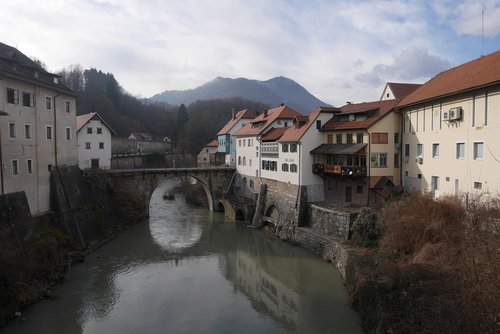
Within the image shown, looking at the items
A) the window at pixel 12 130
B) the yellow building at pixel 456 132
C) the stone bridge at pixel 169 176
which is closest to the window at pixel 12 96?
the window at pixel 12 130

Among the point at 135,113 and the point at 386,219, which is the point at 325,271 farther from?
the point at 135,113

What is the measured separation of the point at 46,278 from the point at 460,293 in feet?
61.9

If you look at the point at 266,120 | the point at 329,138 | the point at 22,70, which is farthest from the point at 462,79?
the point at 22,70

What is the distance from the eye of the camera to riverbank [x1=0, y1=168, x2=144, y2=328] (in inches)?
683

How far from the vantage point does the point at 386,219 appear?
2153 cm

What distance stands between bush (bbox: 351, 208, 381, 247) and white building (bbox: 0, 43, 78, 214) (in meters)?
20.1

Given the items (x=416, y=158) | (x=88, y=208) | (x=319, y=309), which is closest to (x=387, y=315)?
(x=319, y=309)

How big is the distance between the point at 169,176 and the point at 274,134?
1171 cm

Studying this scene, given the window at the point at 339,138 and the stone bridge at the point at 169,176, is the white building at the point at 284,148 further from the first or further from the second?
the stone bridge at the point at 169,176

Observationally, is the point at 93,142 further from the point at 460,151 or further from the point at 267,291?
the point at 460,151

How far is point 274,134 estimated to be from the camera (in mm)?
38531

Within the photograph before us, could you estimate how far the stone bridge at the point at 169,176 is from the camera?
3838cm

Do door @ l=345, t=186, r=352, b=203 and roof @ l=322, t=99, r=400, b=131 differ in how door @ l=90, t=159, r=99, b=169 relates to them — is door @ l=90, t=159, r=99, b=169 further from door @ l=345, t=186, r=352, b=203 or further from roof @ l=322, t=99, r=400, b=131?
door @ l=345, t=186, r=352, b=203

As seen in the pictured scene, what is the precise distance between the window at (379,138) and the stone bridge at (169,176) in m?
20.1
